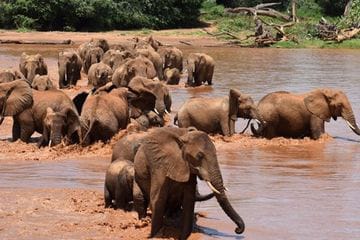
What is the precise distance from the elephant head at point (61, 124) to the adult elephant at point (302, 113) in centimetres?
352

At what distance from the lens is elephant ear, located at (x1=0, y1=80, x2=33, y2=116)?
1441cm

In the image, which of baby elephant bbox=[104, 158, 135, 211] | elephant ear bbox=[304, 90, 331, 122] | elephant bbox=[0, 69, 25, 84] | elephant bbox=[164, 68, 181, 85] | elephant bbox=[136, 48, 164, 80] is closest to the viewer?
baby elephant bbox=[104, 158, 135, 211]

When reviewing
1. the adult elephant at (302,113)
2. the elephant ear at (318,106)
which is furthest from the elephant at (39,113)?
the elephant ear at (318,106)

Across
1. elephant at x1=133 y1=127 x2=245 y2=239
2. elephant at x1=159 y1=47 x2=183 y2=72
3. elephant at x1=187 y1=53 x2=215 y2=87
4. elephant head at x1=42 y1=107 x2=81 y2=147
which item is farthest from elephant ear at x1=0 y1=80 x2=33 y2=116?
elephant at x1=159 y1=47 x2=183 y2=72

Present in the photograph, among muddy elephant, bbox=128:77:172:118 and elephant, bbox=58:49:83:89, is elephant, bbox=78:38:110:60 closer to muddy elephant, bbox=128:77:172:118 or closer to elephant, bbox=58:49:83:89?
elephant, bbox=58:49:83:89

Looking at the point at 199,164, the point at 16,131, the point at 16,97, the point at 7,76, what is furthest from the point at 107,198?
the point at 7,76

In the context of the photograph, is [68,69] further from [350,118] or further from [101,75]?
[350,118]

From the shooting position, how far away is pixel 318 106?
15266 millimetres

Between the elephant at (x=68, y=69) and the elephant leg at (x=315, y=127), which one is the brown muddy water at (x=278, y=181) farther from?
the elephant at (x=68, y=69)

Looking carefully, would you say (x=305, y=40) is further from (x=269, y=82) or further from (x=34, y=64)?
(x=34, y=64)

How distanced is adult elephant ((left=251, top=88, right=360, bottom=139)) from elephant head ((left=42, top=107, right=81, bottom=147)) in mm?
3517

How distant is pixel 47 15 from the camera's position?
47.8m

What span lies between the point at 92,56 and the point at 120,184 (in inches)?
722

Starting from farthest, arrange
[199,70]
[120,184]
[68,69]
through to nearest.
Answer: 1. [199,70]
2. [68,69]
3. [120,184]
